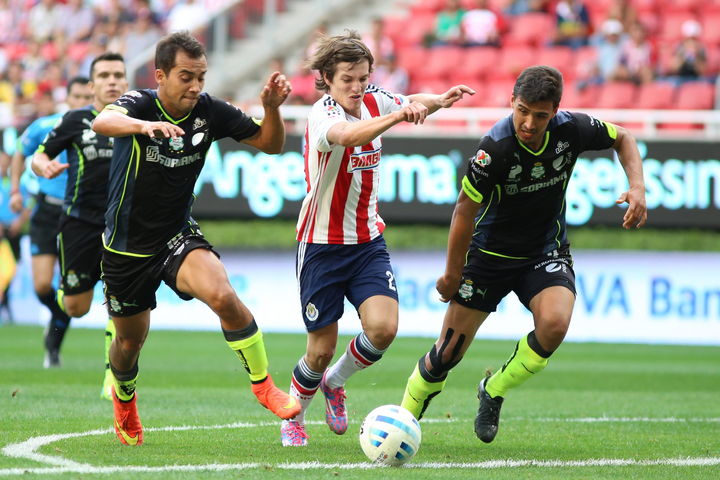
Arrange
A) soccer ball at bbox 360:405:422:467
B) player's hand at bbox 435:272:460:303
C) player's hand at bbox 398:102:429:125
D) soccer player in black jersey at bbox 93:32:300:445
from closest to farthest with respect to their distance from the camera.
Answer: player's hand at bbox 398:102:429:125 < soccer ball at bbox 360:405:422:467 < soccer player in black jersey at bbox 93:32:300:445 < player's hand at bbox 435:272:460:303

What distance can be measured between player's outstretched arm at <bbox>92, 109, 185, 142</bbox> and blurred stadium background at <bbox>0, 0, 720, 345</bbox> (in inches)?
408

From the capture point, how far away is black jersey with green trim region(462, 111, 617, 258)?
6.61 meters

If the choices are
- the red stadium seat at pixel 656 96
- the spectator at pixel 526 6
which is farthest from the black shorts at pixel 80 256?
the spectator at pixel 526 6

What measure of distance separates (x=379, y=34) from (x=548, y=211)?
12791 mm

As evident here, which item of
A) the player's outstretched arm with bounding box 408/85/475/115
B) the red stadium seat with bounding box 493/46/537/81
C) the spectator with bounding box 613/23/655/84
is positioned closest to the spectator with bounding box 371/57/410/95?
the red stadium seat with bounding box 493/46/537/81

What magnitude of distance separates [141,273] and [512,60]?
13.6m

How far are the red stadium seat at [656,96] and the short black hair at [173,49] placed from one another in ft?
40.1

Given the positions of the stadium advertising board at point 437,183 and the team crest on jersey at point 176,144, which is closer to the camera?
the team crest on jersey at point 176,144

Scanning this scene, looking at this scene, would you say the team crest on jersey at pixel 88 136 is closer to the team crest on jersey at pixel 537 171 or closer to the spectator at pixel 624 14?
the team crest on jersey at pixel 537 171

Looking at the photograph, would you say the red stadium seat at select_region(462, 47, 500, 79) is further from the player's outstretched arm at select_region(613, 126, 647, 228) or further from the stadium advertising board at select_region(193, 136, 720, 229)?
the player's outstretched arm at select_region(613, 126, 647, 228)

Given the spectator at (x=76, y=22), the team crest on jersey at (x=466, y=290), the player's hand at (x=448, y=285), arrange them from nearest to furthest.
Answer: the player's hand at (x=448, y=285) → the team crest on jersey at (x=466, y=290) → the spectator at (x=76, y=22)

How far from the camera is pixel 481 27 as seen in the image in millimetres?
19734

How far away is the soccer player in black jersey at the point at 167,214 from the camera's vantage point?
643 cm

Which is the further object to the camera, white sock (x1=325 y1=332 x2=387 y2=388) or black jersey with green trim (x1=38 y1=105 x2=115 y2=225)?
black jersey with green trim (x1=38 y1=105 x2=115 y2=225)
